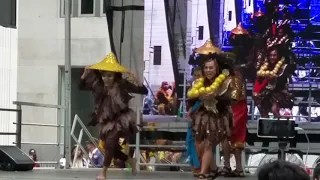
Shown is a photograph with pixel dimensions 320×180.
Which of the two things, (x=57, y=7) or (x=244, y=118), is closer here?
(x=244, y=118)

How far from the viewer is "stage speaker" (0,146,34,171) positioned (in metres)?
8.84

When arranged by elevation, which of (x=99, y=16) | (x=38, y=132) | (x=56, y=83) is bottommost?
(x=38, y=132)

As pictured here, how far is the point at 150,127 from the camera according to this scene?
33.5ft

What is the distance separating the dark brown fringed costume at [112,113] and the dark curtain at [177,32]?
2.66 metres

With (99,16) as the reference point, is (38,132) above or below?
below

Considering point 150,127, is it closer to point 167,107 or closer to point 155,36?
point 167,107

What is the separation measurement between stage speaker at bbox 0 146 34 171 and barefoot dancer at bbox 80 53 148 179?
1.64 m

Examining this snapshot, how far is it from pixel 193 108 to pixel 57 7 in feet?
30.9

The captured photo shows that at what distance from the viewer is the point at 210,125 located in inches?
285

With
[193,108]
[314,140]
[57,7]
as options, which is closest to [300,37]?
[314,140]

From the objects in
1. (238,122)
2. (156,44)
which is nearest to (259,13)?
(156,44)

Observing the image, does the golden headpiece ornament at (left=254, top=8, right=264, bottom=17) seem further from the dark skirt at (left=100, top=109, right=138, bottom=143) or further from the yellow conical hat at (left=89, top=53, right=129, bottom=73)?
the dark skirt at (left=100, top=109, right=138, bottom=143)

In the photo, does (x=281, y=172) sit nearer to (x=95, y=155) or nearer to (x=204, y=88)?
(x=204, y=88)

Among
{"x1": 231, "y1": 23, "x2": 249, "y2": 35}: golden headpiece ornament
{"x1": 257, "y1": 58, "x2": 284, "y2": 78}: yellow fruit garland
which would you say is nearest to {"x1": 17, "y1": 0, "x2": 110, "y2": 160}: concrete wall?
{"x1": 231, "y1": 23, "x2": 249, "y2": 35}: golden headpiece ornament
